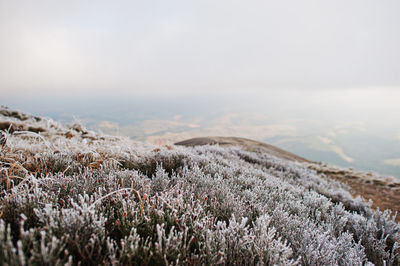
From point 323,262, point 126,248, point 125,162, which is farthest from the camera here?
point 125,162

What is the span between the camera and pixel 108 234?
5.52 ft

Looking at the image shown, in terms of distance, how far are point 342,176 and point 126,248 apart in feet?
38.0

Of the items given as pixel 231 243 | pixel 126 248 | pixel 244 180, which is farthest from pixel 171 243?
pixel 244 180

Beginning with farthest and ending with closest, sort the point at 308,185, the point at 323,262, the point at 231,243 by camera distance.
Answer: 1. the point at 308,185
2. the point at 323,262
3. the point at 231,243

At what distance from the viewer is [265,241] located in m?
1.71

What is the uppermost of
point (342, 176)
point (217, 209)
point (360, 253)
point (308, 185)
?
point (217, 209)

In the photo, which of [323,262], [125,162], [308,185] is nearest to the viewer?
[323,262]

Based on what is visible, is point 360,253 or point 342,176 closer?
point 360,253

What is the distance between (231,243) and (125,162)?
3.02 meters

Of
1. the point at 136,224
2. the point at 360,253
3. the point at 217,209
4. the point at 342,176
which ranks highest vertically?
the point at 136,224

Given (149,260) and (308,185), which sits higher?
(149,260)

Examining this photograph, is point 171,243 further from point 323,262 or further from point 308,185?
point 308,185

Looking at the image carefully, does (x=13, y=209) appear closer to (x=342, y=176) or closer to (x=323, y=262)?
(x=323, y=262)

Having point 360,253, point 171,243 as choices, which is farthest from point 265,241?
point 360,253
